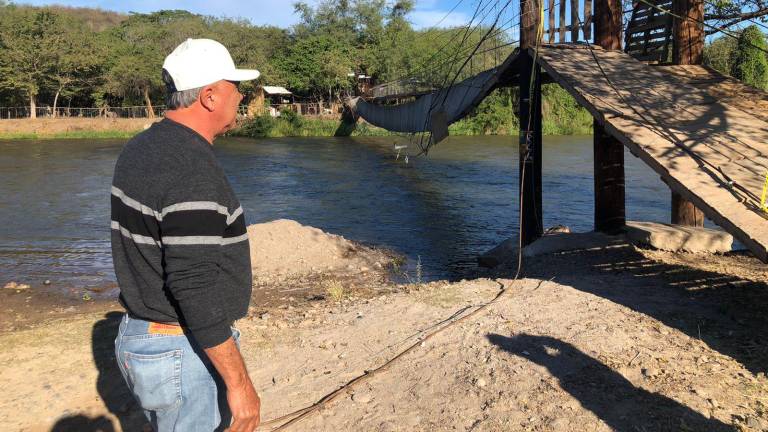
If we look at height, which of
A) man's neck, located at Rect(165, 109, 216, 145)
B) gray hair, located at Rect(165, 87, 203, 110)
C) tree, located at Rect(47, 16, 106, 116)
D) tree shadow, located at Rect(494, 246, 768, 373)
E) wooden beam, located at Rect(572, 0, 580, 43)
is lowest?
tree shadow, located at Rect(494, 246, 768, 373)

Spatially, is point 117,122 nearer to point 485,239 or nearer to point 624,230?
point 485,239

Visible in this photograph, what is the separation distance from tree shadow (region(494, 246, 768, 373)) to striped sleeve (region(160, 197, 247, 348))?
308 centimetres

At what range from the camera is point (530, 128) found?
733 centimetres

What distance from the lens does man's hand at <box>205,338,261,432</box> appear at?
1627 millimetres

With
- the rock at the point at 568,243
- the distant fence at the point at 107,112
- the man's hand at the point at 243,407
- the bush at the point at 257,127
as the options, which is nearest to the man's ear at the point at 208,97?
the man's hand at the point at 243,407

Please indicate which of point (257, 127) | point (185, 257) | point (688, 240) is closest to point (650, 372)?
point (185, 257)

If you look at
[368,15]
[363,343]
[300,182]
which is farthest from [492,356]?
[368,15]

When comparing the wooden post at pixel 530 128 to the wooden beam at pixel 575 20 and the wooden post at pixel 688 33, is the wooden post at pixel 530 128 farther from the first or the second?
the wooden post at pixel 688 33

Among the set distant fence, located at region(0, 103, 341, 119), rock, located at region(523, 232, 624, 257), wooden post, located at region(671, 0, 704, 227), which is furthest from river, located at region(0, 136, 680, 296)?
distant fence, located at region(0, 103, 341, 119)

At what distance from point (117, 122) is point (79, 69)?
18.0ft

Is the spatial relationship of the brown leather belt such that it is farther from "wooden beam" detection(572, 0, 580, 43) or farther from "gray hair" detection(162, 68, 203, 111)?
"wooden beam" detection(572, 0, 580, 43)

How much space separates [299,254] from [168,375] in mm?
6409

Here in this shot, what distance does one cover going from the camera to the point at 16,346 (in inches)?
181

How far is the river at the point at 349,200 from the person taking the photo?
30.8ft
